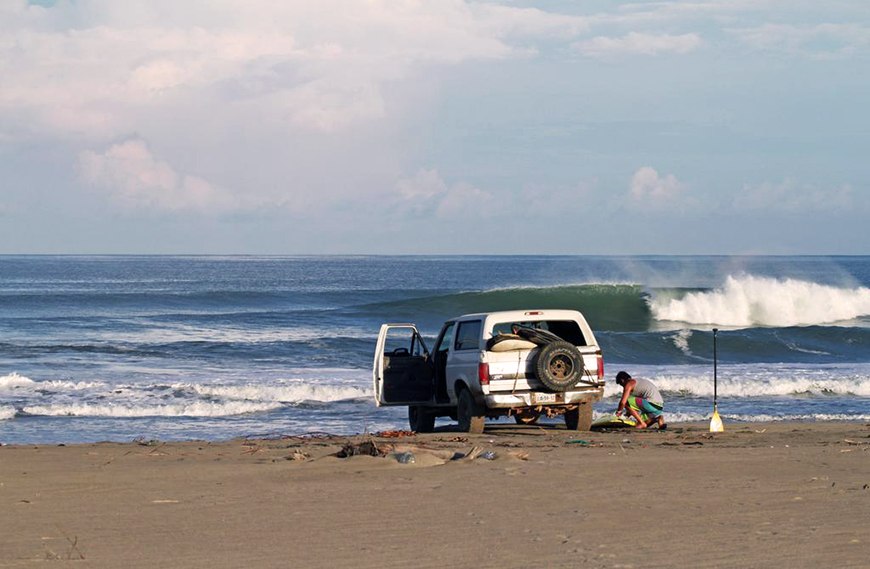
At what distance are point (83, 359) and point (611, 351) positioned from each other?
14497 millimetres

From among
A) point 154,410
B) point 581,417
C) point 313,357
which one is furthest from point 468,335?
point 313,357

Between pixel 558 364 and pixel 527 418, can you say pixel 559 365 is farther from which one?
pixel 527 418

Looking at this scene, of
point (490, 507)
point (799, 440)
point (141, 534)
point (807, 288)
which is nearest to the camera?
point (141, 534)

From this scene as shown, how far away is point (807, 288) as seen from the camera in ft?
153

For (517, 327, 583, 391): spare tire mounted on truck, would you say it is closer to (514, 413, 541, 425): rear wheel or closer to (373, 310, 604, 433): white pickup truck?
(373, 310, 604, 433): white pickup truck

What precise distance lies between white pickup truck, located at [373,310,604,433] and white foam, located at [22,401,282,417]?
4.68m

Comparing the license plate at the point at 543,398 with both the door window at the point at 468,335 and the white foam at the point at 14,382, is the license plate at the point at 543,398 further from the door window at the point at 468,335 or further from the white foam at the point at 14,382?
the white foam at the point at 14,382

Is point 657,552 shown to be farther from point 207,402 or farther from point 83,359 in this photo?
point 83,359

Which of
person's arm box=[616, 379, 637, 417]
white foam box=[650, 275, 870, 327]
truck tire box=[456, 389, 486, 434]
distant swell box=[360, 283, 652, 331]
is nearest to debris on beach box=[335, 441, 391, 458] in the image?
truck tire box=[456, 389, 486, 434]

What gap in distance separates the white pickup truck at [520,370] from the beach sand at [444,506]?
183 cm

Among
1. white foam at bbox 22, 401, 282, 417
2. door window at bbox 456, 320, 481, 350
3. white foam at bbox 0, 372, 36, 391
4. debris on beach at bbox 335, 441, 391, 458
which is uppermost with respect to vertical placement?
door window at bbox 456, 320, 481, 350

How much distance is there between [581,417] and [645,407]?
898 mm

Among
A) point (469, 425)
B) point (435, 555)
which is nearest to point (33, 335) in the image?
point (469, 425)

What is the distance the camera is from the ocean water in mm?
18125
